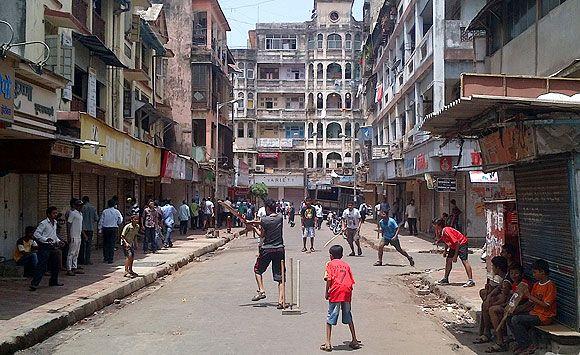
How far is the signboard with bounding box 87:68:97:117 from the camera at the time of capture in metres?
22.2

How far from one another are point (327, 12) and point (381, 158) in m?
38.5

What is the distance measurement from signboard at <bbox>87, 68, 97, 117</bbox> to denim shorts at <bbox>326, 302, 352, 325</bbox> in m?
15.5

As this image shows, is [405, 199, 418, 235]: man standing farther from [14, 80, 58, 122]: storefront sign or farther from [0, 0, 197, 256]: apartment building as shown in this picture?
[14, 80, 58, 122]: storefront sign

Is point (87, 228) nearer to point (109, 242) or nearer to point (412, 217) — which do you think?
point (109, 242)

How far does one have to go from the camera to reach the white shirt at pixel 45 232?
43.0 feet

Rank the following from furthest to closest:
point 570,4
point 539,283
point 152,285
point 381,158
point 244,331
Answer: point 381,158 → point 152,285 → point 570,4 → point 244,331 → point 539,283

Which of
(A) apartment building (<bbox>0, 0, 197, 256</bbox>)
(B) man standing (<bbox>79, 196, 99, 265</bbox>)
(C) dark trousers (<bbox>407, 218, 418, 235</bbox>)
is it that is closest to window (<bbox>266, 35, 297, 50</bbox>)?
(A) apartment building (<bbox>0, 0, 197, 256</bbox>)

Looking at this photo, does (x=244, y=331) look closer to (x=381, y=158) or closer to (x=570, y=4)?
(x=570, y=4)

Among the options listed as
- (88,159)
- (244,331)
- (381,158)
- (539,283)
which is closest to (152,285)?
(88,159)

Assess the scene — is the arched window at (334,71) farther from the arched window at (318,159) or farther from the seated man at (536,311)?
the seated man at (536,311)

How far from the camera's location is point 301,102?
248 ft

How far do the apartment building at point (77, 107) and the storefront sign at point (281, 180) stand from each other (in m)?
37.7

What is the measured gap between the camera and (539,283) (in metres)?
8.17

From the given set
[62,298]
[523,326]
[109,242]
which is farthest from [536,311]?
[109,242]
